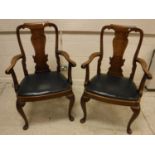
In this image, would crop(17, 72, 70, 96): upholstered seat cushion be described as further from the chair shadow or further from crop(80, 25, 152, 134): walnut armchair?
the chair shadow

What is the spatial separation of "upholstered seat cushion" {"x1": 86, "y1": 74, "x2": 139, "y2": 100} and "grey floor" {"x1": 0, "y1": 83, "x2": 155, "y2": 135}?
463 mm

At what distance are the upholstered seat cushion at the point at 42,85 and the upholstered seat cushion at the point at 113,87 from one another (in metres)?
0.27

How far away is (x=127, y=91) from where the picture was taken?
1692 millimetres

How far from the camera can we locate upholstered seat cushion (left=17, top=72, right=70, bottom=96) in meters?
1.67

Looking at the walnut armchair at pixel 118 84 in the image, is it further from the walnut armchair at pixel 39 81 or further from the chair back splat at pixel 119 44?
the walnut armchair at pixel 39 81

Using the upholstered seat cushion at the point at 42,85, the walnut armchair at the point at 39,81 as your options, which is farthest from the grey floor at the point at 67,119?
the upholstered seat cushion at the point at 42,85

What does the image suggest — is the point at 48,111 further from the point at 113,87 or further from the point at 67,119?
the point at 113,87

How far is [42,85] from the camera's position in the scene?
173cm

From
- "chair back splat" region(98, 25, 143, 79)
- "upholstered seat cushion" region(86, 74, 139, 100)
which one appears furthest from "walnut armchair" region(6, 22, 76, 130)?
"chair back splat" region(98, 25, 143, 79)

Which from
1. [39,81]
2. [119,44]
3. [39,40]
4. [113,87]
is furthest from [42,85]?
[119,44]
